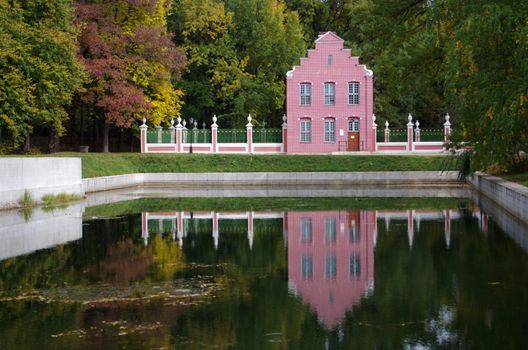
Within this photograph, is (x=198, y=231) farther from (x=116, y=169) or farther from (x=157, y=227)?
(x=116, y=169)

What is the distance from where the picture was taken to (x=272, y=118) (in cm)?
6762

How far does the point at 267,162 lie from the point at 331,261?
3481 cm

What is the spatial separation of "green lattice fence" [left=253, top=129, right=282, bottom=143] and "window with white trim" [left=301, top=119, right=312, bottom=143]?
5.76 feet

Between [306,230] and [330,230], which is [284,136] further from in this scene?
[330,230]

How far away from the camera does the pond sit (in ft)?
32.7

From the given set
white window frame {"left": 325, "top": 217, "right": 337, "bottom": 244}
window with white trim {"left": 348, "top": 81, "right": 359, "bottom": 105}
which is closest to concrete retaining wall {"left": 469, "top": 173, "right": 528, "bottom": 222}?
white window frame {"left": 325, "top": 217, "right": 337, "bottom": 244}

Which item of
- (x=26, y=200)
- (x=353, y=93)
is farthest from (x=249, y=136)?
(x=26, y=200)

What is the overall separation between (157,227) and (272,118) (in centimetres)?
4533

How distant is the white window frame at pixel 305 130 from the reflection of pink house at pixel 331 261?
3303cm

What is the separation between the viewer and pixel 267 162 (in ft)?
166

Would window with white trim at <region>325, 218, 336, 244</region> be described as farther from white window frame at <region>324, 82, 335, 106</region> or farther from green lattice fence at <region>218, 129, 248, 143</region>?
white window frame at <region>324, 82, 335, 106</region>

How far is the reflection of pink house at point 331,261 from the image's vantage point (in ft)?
39.6

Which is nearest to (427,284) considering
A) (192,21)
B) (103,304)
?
(103,304)

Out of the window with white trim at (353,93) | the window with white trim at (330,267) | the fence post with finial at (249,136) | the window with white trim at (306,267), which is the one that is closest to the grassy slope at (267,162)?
the fence post with finial at (249,136)
